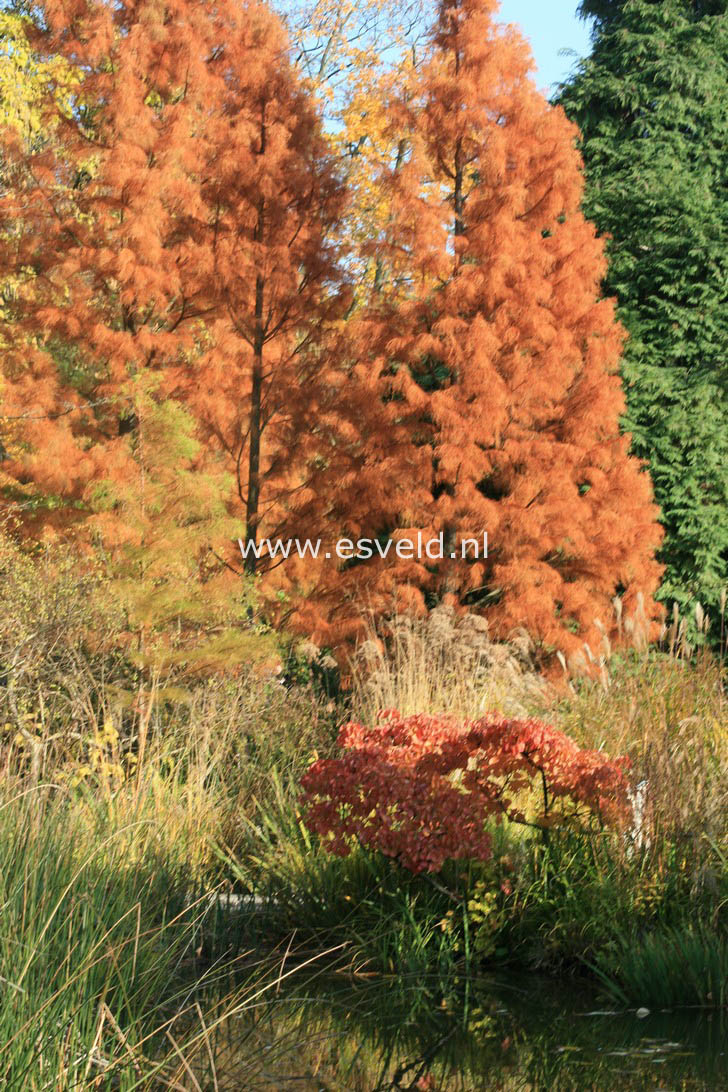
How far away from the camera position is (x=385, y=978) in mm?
4801

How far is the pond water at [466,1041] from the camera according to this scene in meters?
3.81

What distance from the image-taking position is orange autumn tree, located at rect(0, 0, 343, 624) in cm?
957

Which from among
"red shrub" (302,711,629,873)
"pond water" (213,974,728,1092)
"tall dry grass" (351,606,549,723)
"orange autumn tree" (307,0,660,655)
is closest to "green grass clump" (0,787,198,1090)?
"pond water" (213,974,728,1092)

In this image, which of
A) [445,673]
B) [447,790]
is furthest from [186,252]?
[447,790]

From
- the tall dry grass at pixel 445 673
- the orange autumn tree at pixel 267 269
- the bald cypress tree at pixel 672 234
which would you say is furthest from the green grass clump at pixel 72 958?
the bald cypress tree at pixel 672 234

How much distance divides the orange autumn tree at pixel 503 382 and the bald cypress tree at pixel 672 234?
1.24 m

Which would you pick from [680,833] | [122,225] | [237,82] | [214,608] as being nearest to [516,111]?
[237,82]

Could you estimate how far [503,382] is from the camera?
31.3 ft

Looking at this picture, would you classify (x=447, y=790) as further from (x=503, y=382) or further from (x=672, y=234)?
(x=672, y=234)

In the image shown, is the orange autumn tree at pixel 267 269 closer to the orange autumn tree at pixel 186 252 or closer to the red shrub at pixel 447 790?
the orange autumn tree at pixel 186 252

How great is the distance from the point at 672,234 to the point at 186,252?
206 inches

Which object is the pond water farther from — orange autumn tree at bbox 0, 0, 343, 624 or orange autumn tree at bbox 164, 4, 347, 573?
orange autumn tree at bbox 164, 4, 347, 573

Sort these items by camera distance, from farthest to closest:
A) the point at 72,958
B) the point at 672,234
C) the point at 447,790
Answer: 1. the point at 672,234
2. the point at 447,790
3. the point at 72,958

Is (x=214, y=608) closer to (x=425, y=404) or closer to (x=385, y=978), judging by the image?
(x=425, y=404)
